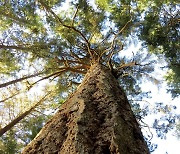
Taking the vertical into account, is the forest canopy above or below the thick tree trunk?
above

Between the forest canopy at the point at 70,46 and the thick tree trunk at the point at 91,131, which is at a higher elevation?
the forest canopy at the point at 70,46

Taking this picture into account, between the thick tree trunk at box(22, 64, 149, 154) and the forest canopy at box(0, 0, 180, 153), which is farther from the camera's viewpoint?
the forest canopy at box(0, 0, 180, 153)

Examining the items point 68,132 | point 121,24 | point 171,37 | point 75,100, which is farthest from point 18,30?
point 68,132

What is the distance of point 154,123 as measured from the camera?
6.40 metres

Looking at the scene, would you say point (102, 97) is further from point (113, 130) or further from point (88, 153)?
point (88, 153)

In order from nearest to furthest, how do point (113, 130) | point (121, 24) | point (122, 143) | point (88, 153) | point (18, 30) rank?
1. point (88, 153)
2. point (122, 143)
3. point (113, 130)
4. point (18, 30)
5. point (121, 24)

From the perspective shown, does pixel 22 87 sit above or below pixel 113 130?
above

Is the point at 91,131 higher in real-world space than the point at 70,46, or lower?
lower

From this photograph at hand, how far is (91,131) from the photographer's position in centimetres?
196

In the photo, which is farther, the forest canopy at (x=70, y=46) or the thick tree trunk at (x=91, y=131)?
the forest canopy at (x=70, y=46)

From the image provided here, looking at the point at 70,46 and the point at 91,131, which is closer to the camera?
the point at 91,131

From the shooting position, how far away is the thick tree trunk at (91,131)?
1762 millimetres

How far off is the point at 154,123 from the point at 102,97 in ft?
13.4

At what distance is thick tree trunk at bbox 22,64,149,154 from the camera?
1762mm
